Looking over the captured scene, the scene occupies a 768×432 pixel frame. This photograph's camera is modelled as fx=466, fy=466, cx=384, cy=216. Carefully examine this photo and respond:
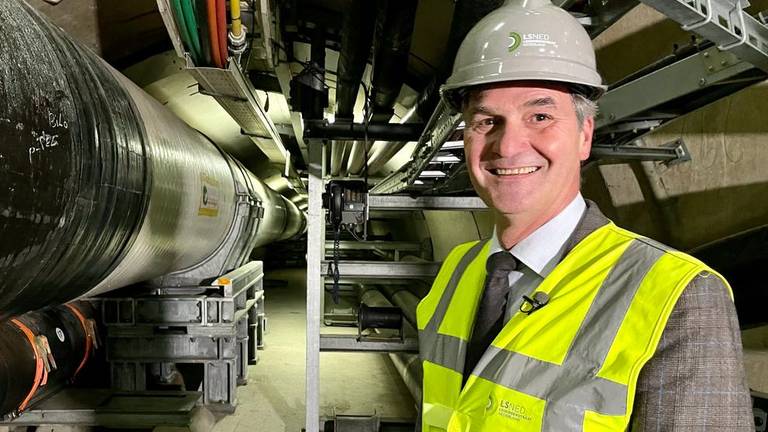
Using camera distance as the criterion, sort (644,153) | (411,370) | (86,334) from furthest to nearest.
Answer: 1. (411,370)
2. (86,334)
3. (644,153)

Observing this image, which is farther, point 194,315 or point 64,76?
point 194,315

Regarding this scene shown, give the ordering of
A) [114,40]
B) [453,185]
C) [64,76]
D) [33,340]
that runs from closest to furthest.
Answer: [64,76]
[33,340]
[453,185]
[114,40]

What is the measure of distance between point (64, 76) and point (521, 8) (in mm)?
855

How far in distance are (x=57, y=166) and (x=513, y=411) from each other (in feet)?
2.72

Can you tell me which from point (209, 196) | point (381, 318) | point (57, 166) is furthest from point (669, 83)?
point (209, 196)

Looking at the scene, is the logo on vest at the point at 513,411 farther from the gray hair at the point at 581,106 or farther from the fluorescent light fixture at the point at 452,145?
the fluorescent light fixture at the point at 452,145

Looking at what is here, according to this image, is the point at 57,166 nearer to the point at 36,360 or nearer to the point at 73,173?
the point at 73,173

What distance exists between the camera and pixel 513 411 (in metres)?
0.73

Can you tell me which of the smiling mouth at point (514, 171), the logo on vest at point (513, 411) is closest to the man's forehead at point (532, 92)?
the smiling mouth at point (514, 171)

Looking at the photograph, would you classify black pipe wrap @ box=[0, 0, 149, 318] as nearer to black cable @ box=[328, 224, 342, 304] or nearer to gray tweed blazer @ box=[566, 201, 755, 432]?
black cable @ box=[328, 224, 342, 304]

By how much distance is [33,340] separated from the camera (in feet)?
5.77

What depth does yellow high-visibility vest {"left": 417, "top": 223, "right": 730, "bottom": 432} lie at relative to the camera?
64 centimetres

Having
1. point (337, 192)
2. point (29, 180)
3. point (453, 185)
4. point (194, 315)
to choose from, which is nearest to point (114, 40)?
point (194, 315)

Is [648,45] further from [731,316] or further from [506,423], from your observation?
[506,423]
